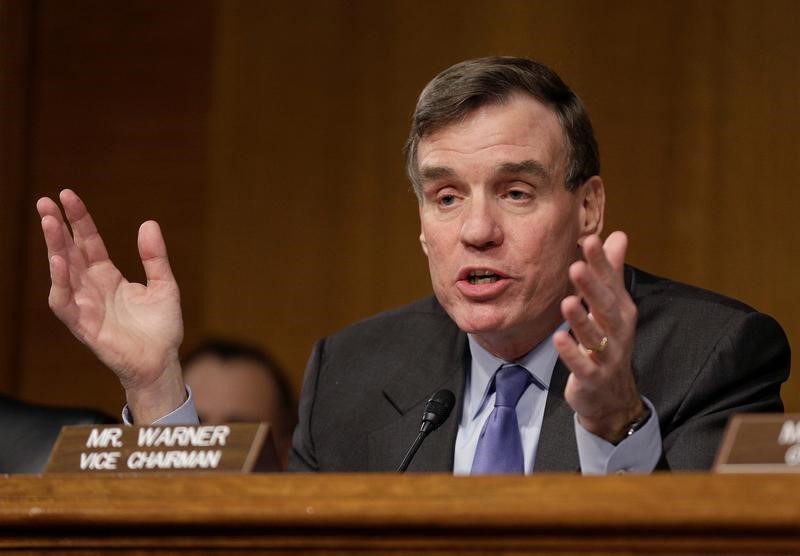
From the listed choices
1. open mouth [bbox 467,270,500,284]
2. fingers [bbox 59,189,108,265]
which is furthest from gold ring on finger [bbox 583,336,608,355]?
fingers [bbox 59,189,108,265]

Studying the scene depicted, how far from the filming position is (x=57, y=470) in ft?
5.15

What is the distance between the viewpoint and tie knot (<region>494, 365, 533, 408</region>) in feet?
7.39

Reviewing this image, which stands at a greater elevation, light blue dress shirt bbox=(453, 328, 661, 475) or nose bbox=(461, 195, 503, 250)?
nose bbox=(461, 195, 503, 250)

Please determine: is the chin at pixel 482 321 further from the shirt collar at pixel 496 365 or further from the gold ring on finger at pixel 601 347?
the gold ring on finger at pixel 601 347

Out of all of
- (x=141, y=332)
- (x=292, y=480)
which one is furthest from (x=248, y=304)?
(x=292, y=480)

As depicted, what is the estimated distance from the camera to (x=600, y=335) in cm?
159

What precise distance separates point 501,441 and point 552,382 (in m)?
0.15

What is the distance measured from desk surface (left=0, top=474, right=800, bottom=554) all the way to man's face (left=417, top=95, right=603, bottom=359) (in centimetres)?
92

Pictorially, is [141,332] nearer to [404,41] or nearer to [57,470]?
[57,470]

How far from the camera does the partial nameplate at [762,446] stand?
1.26 metres

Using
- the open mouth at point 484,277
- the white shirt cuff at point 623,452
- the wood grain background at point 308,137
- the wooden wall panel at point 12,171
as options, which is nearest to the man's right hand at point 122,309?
the open mouth at point 484,277

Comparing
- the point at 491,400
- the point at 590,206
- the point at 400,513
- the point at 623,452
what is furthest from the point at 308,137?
the point at 400,513

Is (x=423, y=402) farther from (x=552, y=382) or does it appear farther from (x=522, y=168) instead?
(x=522, y=168)

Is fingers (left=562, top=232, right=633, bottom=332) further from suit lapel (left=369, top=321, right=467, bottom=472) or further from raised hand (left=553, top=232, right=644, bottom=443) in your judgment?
suit lapel (left=369, top=321, right=467, bottom=472)
